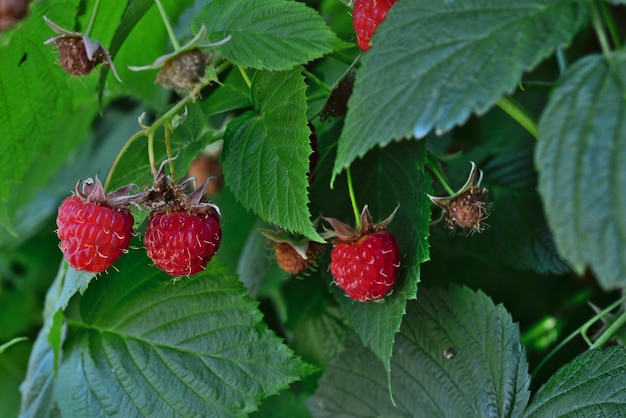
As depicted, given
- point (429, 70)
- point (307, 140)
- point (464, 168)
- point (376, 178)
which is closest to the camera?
point (429, 70)

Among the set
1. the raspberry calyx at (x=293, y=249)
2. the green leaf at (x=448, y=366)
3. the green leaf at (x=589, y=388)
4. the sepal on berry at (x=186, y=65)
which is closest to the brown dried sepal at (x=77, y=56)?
the sepal on berry at (x=186, y=65)

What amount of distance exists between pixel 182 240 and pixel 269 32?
270mm

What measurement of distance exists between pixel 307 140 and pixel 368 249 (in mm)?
154

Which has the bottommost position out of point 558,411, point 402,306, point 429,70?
point 558,411

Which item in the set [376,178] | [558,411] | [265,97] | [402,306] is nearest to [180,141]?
[265,97]

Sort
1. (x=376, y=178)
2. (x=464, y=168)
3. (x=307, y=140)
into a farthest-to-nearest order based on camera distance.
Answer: (x=464, y=168) < (x=376, y=178) < (x=307, y=140)

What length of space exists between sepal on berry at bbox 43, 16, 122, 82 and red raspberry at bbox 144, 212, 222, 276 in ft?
0.60

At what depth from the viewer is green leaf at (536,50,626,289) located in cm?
55

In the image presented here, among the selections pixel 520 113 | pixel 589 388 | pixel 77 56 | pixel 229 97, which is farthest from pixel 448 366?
pixel 77 56

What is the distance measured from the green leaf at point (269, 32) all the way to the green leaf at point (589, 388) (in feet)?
1.62

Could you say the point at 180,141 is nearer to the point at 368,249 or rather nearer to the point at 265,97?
the point at 265,97

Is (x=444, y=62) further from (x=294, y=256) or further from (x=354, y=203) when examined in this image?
(x=294, y=256)

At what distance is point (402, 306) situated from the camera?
93 centimetres

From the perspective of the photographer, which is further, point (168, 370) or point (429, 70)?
point (168, 370)
